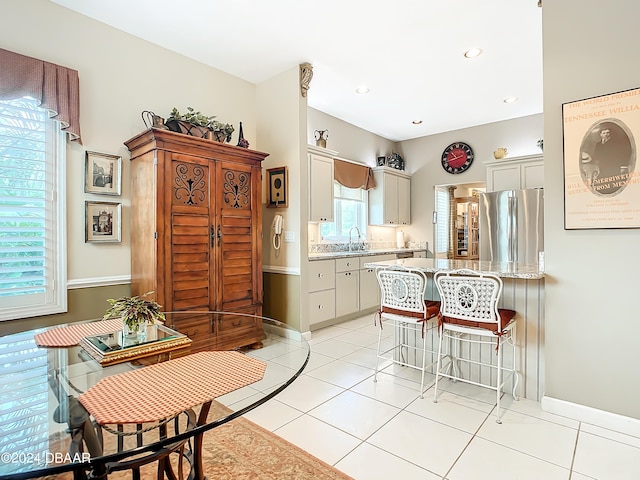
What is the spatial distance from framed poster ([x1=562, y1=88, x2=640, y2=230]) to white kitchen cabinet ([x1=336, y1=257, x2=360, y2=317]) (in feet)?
9.06

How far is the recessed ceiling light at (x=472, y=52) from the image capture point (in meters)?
3.42

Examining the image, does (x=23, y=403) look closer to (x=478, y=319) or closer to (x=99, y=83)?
(x=478, y=319)

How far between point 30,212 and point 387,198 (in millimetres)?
4819

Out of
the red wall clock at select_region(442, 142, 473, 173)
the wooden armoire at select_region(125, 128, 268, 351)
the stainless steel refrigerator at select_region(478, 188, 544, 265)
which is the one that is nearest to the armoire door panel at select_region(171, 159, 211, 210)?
the wooden armoire at select_region(125, 128, 268, 351)

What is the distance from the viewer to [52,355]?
59.4 inches

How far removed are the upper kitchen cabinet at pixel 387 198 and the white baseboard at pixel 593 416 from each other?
12.9 feet

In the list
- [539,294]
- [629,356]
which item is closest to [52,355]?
[539,294]

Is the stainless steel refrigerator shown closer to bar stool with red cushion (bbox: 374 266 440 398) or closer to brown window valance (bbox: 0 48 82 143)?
bar stool with red cushion (bbox: 374 266 440 398)

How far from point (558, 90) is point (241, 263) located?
9.45 ft

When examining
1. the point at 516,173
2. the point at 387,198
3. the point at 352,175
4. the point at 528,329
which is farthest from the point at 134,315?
the point at 516,173

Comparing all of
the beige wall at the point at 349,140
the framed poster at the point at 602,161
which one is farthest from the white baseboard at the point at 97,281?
the framed poster at the point at 602,161

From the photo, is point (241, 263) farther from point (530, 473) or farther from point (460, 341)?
point (530, 473)

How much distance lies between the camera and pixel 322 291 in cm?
431

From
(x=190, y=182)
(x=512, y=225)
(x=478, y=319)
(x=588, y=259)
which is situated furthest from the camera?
(x=512, y=225)
